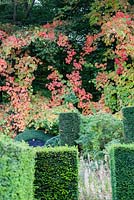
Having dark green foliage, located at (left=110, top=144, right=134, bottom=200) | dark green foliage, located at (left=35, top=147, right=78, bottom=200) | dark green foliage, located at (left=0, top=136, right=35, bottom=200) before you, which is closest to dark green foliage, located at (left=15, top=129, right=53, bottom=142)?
dark green foliage, located at (left=35, top=147, right=78, bottom=200)

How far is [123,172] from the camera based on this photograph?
6.02 meters

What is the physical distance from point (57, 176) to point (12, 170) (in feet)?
7.48

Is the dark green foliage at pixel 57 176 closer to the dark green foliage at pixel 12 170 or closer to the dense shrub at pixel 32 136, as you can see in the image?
the dark green foliage at pixel 12 170

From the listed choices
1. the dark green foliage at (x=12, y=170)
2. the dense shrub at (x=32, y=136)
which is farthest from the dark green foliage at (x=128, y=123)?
the dark green foliage at (x=12, y=170)

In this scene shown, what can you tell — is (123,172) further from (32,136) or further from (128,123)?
(32,136)

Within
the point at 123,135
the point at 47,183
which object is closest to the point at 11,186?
the point at 47,183

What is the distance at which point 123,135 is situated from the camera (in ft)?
29.9

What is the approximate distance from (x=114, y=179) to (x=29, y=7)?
9.63 meters

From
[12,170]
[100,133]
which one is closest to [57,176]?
[12,170]

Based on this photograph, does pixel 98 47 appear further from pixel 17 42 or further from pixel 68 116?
pixel 68 116

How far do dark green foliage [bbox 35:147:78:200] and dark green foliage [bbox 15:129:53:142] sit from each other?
5.31m

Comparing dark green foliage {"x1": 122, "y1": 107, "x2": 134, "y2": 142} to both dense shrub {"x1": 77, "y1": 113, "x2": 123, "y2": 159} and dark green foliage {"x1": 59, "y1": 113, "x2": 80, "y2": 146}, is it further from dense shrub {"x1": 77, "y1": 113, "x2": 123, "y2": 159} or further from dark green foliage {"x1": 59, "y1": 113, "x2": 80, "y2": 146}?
dark green foliage {"x1": 59, "y1": 113, "x2": 80, "y2": 146}

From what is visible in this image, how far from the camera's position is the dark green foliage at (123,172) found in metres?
6.00

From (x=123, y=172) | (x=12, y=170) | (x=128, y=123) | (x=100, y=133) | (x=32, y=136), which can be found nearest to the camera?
(x=12, y=170)
